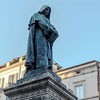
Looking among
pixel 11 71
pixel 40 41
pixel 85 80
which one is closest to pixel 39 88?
Answer: pixel 40 41

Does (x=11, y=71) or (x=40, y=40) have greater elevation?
(x=11, y=71)

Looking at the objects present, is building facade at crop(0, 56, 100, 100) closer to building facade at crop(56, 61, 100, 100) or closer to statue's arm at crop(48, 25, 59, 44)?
building facade at crop(56, 61, 100, 100)

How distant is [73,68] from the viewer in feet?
127

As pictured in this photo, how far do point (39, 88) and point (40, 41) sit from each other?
1768 mm

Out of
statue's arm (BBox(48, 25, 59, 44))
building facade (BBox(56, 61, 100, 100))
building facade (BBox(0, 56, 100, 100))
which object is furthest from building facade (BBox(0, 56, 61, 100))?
statue's arm (BBox(48, 25, 59, 44))

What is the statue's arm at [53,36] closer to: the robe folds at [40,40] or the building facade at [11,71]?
the robe folds at [40,40]

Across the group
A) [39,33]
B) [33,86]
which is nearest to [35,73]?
[33,86]

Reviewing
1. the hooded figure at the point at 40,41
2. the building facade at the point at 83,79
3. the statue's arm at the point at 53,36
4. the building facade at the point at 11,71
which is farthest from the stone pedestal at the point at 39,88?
the building facade at the point at 11,71

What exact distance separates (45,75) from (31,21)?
7.21 ft

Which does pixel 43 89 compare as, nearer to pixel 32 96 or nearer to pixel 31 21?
pixel 32 96

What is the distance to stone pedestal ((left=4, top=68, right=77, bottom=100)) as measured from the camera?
9.88 meters

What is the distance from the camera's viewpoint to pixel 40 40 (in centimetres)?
1119

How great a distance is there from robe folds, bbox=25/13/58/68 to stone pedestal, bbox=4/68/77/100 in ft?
1.71

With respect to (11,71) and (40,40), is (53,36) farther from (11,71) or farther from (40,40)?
(11,71)
